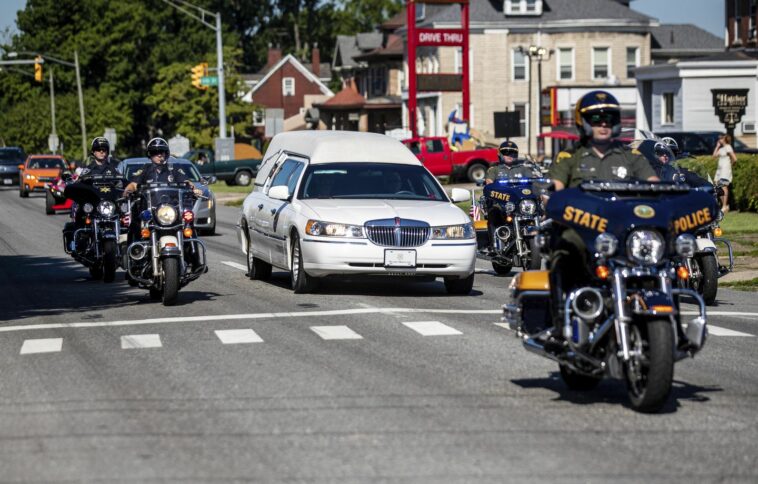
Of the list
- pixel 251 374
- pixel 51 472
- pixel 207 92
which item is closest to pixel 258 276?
pixel 251 374

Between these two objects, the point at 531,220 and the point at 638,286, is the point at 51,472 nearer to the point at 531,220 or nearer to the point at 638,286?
the point at 638,286

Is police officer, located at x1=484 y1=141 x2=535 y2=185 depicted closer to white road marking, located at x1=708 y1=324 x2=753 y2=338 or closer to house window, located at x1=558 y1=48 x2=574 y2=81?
white road marking, located at x1=708 y1=324 x2=753 y2=338

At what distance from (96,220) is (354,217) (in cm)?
454

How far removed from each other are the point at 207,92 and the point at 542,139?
31.6 m

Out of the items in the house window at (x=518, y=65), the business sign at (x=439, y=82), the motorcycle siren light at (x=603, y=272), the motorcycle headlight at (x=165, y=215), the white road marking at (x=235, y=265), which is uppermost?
the house window at (x=518, y=65)

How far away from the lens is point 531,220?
19172 millimetres

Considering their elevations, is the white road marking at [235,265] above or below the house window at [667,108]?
below

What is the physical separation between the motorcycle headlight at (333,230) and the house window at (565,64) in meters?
67.0

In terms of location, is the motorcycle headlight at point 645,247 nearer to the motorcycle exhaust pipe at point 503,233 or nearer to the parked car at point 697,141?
the motorcycle exhaust pipe at point 503,233

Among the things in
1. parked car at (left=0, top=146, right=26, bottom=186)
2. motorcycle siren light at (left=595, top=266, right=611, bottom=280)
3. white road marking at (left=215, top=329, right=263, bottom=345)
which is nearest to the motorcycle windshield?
motorcycle siren light at (left=595, top=266, right=611, bottom=280)

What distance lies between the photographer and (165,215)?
610 inches

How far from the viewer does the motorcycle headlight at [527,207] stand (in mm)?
19156

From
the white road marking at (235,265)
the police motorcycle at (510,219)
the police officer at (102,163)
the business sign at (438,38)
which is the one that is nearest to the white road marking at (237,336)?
the police motorcycle at (510,219)

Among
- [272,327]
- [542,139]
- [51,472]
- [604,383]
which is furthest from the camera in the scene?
[542,139]
